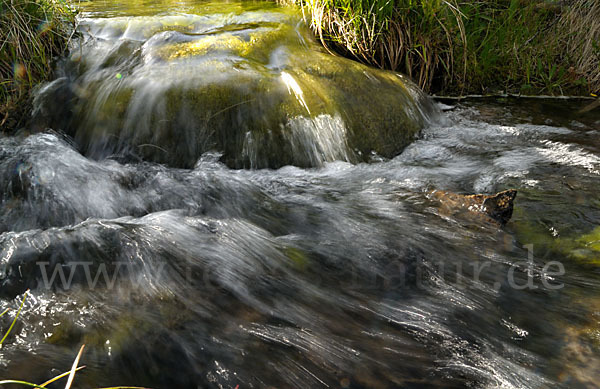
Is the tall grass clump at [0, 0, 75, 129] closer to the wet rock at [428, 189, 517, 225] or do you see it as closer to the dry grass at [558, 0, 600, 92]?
the wet rock at [428, 189, 517, 225]

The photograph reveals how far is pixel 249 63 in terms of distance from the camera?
3.88 metres

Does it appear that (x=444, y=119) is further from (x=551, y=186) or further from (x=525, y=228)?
(x=525, y=228)

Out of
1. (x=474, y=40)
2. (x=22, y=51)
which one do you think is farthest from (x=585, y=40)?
(x=22, y=51)

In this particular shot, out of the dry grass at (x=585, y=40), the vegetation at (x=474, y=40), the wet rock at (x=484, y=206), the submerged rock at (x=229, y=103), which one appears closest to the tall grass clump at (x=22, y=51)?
the submerged rock at (x=229, y=103)

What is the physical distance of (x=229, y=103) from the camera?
11.4 feet

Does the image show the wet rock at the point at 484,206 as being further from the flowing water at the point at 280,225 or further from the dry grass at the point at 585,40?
the dry grass at the point at 585,40

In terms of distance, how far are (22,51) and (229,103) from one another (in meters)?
1.91

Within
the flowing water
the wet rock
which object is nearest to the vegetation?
the flowing water

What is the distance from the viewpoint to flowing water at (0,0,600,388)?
1614 mm

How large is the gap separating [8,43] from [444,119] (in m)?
3.85

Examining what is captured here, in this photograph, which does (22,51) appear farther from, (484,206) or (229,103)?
(484,206)

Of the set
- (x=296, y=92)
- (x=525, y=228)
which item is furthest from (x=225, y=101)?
(x=525, y=228)

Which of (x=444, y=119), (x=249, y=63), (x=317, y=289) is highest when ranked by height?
(x=249, y=63)

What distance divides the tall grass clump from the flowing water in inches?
8.2
